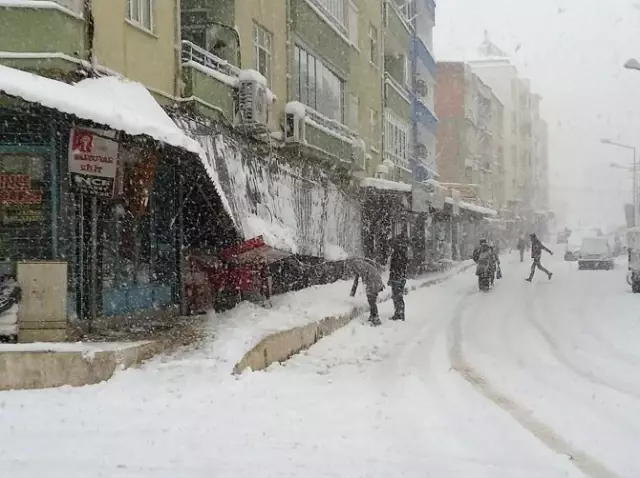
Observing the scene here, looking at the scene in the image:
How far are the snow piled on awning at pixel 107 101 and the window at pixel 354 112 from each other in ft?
45.2

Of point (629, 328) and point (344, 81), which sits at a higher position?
point (344, 81)

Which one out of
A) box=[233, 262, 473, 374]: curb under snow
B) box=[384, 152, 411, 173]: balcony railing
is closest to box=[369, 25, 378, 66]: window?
box=[384, 152, 411, 173]: balcony railing

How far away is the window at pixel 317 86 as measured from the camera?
66.9 feet

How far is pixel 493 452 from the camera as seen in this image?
620 cm

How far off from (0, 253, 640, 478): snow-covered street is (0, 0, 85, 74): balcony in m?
4.23

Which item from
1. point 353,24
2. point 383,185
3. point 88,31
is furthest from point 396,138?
point 88,31

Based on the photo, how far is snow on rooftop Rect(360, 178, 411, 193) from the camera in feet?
87.5

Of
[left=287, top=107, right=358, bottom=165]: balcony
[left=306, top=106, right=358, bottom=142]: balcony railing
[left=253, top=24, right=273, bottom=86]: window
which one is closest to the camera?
[left=253, top=24, right=273, bottom=86]: window

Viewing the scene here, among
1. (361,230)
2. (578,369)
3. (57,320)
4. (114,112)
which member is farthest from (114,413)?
(361,230)

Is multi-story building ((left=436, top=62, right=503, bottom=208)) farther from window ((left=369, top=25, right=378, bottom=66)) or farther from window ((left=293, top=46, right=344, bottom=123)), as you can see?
window ((left=293, top=46, right=344, bottom=123))

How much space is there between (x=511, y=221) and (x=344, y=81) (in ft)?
208

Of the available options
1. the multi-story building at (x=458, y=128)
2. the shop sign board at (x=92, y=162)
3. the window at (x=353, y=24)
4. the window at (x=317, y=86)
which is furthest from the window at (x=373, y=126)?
the multi-story building at (x=458, y=128)

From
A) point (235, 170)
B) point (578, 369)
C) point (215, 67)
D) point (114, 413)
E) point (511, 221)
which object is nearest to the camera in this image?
point (114, 413)

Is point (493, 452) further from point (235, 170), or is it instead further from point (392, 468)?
point (235, 170)
